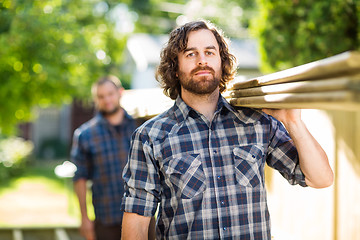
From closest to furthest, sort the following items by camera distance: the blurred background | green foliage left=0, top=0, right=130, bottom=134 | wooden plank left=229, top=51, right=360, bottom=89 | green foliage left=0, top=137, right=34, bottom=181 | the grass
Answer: wooden plank left=229, top=51, right=360, bottom=89
the blurred background
green foliage left=0, top=0, right=130, bottom=134
the grass
green foliage left=0, top=137, right=34, bottom=181

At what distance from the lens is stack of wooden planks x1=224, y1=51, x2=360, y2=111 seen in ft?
4.19

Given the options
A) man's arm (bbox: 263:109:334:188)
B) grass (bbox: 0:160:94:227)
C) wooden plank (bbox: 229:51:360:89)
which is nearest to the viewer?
wooden plank (bbox: 229:51:360:89)

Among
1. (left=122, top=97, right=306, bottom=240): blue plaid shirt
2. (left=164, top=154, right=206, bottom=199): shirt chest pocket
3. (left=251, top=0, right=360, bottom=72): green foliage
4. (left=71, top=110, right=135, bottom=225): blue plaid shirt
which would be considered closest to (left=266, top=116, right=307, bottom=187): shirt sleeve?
(left=122, top=97, right=306, bottom=240): blue plaid shirt

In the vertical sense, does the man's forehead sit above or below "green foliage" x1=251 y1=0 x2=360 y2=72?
below

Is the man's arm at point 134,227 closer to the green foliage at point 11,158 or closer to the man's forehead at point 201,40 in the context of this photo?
the man's forehead at point 201,40

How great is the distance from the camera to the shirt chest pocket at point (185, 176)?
2035 millimetres

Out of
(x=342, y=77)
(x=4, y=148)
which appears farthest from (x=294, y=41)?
(x=4, y=148)

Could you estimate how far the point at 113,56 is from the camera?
9742 mm

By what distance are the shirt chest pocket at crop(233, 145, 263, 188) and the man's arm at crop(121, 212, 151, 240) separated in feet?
1.61

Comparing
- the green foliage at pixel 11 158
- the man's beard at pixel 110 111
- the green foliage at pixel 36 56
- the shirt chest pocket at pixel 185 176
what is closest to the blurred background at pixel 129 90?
the green foliage at pixel 36 56

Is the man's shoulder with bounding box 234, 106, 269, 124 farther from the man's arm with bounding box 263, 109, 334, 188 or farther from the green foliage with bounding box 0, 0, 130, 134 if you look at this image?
the green foliage with bounding box 0, 0, 130, 134

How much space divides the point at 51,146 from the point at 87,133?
16.8 metres

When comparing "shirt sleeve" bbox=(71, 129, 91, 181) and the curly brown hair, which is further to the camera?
"shirt sleeve" bbox=(71, 129, 91, 181)

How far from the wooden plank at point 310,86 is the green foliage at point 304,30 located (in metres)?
3.63
